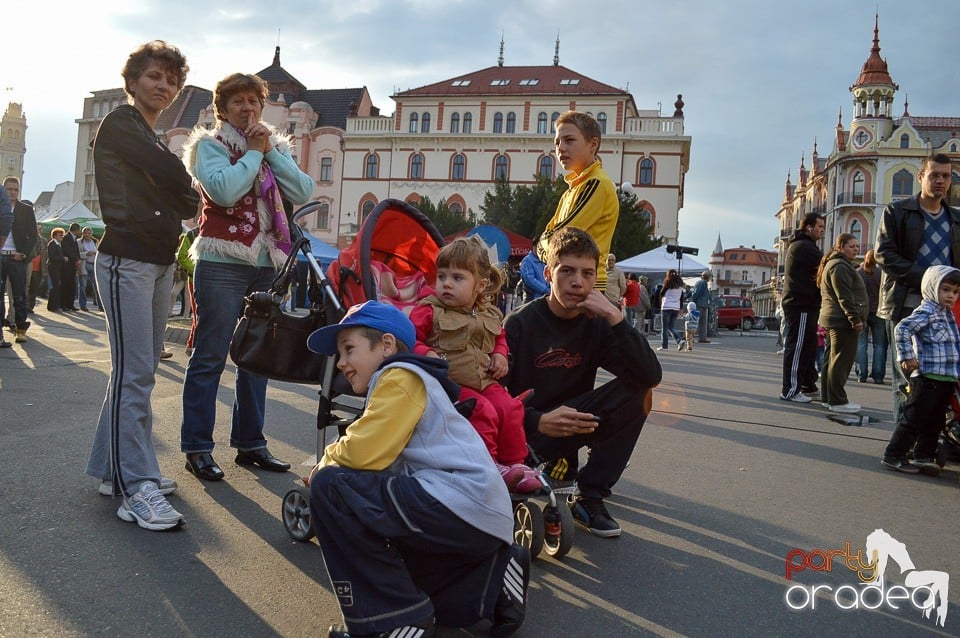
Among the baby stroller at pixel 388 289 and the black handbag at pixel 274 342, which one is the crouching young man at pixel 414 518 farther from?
the black handbag at pixel 274 342

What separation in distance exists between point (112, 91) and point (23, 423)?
7836cm

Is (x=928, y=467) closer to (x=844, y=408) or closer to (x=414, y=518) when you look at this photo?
(x=844, y=408)

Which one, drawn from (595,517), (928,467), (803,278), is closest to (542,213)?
(803,278)

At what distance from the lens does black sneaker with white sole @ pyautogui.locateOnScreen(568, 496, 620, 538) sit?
11.7 feet

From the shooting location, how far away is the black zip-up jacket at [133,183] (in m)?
3.39

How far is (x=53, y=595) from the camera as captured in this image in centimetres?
254

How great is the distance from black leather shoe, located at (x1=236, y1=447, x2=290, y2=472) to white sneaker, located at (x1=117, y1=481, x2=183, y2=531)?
3.32 feet

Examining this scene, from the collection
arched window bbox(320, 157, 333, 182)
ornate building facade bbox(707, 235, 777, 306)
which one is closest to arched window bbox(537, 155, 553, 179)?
arched window bbox(320, 157, 333, 182)

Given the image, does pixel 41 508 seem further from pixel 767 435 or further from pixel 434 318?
pixel 767 435

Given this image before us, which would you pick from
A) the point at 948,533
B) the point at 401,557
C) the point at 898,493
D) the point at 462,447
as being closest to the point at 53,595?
the point at 401,557

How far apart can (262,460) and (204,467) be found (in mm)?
385

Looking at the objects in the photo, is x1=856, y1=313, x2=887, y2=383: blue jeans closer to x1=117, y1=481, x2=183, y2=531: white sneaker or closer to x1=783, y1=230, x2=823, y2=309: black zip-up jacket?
x1=783, y1=230, x2=823, y2=309: black zip-up jacket

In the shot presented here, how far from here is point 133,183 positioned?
3447mm

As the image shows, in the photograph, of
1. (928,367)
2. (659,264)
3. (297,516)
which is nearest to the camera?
(297,516)
